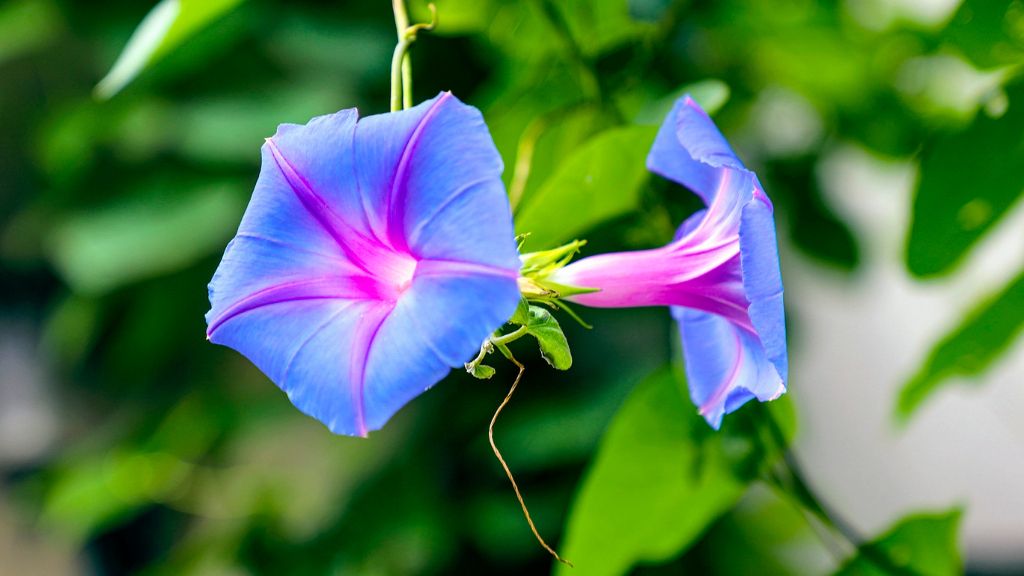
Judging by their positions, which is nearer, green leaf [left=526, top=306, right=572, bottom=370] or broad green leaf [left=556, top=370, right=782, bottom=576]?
green leaf [left=526, top=306, right=572, bottom=370]

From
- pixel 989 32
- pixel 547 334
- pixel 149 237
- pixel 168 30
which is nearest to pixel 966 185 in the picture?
pixel 989 32

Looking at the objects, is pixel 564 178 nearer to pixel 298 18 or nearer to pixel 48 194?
pixel 298 18

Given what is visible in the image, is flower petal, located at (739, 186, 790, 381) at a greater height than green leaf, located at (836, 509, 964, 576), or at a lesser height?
greater

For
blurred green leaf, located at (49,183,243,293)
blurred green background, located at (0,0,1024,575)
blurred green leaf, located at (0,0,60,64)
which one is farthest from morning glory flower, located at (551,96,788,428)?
blurred green leaf, located at (0,0,60,64)

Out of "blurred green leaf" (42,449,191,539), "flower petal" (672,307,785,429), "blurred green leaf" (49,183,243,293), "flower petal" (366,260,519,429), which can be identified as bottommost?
"blurred green leaf" (42,449,191,539)

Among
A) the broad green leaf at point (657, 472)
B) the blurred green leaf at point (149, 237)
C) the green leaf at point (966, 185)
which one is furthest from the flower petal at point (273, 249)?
the blurred green leaf at point (149, 237)

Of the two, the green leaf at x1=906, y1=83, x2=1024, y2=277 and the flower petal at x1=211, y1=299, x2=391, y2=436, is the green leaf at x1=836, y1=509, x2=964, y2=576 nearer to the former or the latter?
the green leaf at x1=906, y1=83, x2=1024, y2=277

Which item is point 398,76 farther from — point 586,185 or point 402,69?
point 586,185
